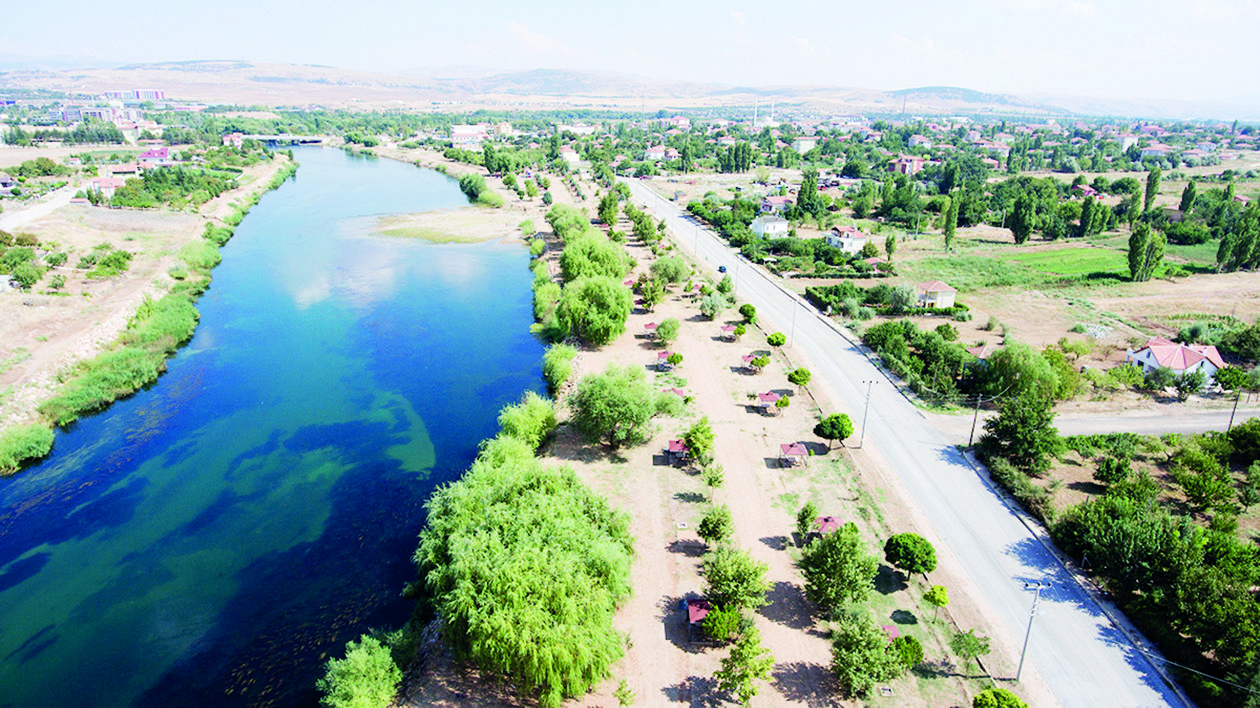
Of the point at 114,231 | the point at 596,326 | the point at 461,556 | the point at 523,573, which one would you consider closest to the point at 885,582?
the point at 523,573

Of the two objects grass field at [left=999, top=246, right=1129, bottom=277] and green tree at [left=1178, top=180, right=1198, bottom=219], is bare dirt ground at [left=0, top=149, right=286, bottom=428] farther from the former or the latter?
green tree at [left=1178, top=180, right=1198, bottom=219]

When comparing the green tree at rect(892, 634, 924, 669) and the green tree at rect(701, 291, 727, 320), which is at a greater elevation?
the green tree at rect(701, 291, 727, 320)

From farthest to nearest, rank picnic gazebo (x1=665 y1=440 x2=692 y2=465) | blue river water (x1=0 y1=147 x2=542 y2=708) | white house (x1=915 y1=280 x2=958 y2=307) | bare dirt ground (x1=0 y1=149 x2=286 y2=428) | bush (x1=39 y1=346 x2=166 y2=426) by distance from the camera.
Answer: white house (x1=915 y1=280 x2=958 y2=307)
bare dirt ground (x1=0 y1=149 x2=286 y2=428)
bush (x1=39 y1=346 x2=166 y2=426)
picnic gazebo (x1=665 y1=440 x2=692 y2=465)
blue river water (x1=0 y1=147 x2=542 y2=708)

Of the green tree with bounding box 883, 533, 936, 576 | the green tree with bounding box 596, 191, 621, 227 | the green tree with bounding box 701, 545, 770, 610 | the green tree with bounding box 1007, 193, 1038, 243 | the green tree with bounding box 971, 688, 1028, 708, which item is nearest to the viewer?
the green tree with bounding box 971, 688, 1028, 708

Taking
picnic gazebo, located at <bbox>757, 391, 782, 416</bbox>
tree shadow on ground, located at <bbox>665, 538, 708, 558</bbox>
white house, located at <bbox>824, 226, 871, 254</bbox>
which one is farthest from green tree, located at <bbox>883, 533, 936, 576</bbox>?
white house, located at <bbox>824, 226, 871, 254</bbox>

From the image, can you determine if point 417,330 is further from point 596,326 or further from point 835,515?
point 835,515

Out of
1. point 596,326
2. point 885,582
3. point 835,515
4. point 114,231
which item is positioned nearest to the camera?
point 885,582
